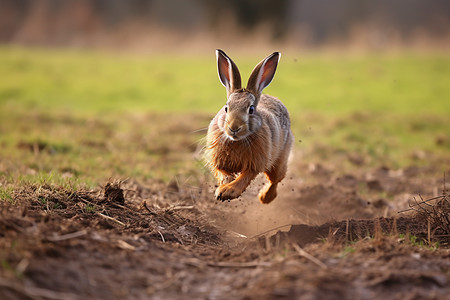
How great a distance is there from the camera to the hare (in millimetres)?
5648

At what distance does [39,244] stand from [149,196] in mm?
3077

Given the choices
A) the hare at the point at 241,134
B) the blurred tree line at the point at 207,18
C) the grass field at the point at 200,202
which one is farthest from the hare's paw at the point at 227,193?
the blurred tree line at the point at 207,18

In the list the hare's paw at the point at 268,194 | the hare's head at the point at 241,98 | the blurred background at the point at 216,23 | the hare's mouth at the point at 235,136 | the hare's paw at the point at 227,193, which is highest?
the blurred background at the point at 216,23

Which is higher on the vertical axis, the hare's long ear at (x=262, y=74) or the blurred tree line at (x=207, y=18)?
the blurred tree line at (x=207, y=18)

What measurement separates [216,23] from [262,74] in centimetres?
2606

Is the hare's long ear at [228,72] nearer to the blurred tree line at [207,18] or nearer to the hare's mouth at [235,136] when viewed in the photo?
the hare's mouth at [235,136]

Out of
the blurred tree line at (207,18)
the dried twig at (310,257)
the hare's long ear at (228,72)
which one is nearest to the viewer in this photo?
the dried twig at (310,257)

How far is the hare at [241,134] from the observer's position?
222 inches

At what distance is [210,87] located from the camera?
20781 millimetres

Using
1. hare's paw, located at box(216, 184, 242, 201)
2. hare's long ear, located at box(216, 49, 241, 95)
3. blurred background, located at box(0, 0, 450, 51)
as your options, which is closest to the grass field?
hare's paw, located at box(216, 184, 242, 201)

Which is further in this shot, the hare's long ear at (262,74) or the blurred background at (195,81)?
the blurred background at (195,81)

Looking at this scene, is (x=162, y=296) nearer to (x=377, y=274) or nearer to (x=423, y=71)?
(x=377, y=274)

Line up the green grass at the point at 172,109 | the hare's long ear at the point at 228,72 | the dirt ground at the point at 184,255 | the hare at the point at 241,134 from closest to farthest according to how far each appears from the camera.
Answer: the dirt ground at the point at 184,255 → the hare at the point at 241,134 → the hare's long ear at the point at 228,72 → the green grass at the point at 172,109

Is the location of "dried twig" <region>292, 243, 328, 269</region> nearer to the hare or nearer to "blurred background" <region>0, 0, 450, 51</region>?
the hare
